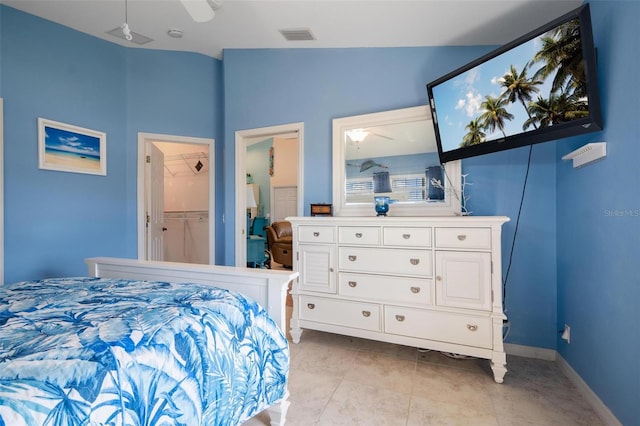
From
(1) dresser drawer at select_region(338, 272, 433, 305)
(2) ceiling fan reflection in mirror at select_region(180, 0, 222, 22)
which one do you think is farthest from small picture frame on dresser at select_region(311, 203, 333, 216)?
→ (2) ceiling fan reflection in mirror at select_region(180, 0, 222, 22)

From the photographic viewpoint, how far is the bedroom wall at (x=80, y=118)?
278cm

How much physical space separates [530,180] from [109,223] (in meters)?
4.14

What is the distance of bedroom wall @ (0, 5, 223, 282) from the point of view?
278 centimetres

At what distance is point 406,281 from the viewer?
235 cm

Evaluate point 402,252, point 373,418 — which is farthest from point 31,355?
point 402,252

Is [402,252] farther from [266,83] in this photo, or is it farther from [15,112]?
[15,112]

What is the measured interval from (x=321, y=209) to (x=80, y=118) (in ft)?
8.78

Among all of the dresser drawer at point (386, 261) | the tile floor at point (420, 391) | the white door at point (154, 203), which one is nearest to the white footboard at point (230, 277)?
the tile floor at point (420, 391)

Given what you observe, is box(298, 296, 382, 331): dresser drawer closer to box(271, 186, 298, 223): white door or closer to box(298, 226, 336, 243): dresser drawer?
box(298, 226, 336, 243): dresser drawer

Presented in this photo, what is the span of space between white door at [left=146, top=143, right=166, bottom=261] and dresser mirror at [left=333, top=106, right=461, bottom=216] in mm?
2376

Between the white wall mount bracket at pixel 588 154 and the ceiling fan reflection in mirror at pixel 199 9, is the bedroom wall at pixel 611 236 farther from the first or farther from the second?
the ceiling fan reflection in mirror at pixel 199 9

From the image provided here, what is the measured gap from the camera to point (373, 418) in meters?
1.71

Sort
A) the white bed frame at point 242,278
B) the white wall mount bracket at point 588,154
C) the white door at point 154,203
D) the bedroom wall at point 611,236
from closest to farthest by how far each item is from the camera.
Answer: the bedroom wall at point 611,236 < the white bed frame at point 242,278 < the white wall mount bracket at point 588,154 < the white door at point 154,203

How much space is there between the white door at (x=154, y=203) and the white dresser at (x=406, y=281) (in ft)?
7.12
